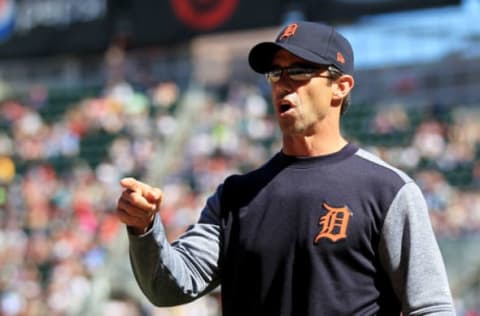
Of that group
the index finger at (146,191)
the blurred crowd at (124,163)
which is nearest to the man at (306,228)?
the index finger at (146,191)

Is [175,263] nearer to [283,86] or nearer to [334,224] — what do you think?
[334,224]

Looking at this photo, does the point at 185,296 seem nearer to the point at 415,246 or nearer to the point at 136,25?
the point at 415,246

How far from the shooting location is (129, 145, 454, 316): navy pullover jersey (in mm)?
2957

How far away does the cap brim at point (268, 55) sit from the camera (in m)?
3.05

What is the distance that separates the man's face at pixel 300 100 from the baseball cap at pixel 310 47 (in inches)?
1.3

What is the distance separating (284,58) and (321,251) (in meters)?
0.54

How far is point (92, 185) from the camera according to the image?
44.2 feet

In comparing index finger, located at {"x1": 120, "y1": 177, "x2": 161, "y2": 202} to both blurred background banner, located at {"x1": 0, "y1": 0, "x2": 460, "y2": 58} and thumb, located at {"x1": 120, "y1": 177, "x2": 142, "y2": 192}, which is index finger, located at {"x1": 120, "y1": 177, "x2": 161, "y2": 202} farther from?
blurred background banner, located at {"x1": 0, "y1": 0, "x2": 460, "y2": 58}

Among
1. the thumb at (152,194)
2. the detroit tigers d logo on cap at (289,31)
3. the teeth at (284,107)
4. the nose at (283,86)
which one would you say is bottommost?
the thumb at (152,194)

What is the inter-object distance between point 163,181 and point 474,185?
11.5 ft

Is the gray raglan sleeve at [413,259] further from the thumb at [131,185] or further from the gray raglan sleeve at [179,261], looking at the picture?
the thumb at [131,185]

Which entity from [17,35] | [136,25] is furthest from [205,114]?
[17,35]

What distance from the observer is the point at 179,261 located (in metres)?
3.09

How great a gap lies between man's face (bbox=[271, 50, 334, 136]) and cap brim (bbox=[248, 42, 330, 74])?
0.03 metres
